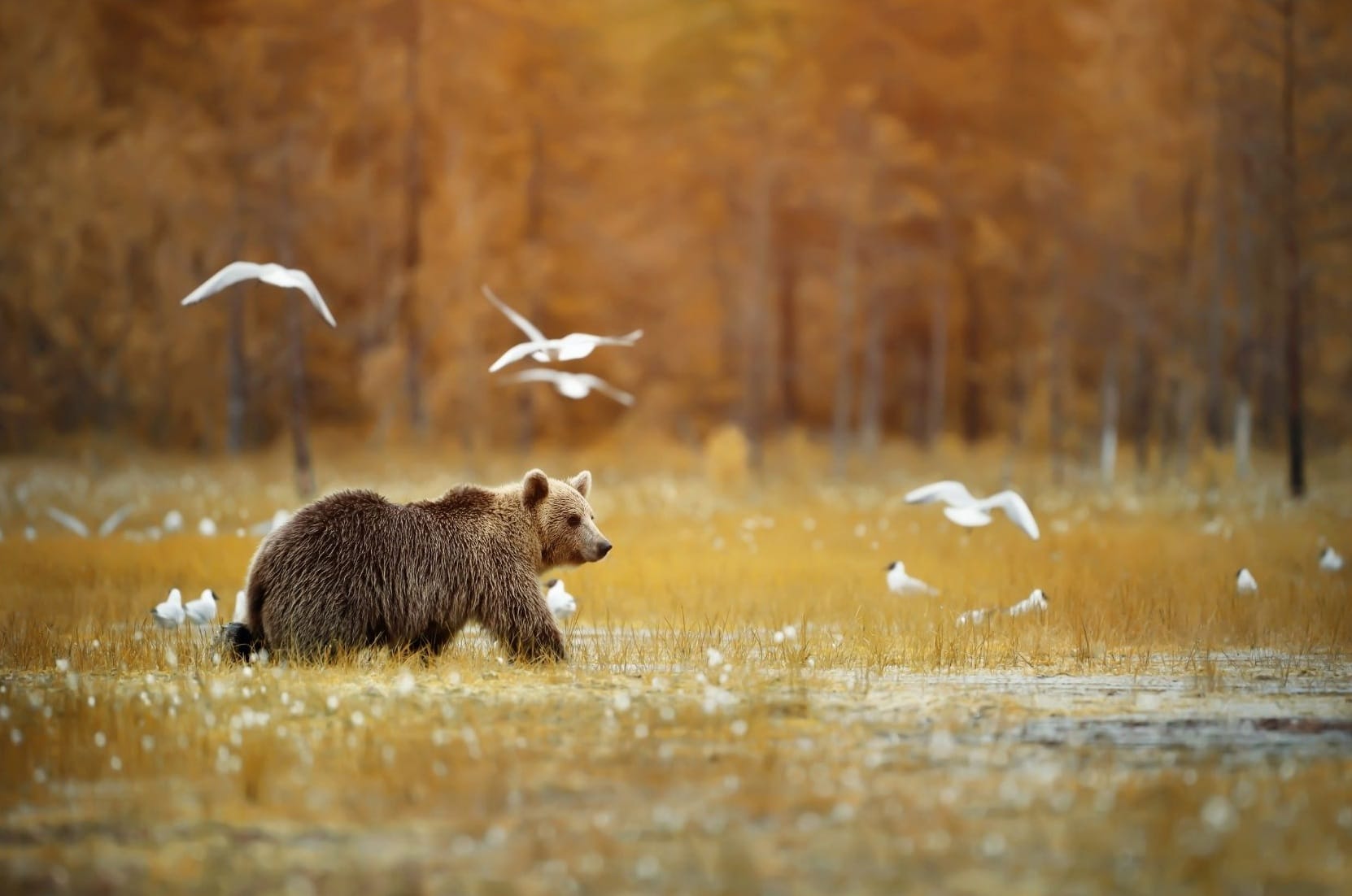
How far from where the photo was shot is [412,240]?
138ft

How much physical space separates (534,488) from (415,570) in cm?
114

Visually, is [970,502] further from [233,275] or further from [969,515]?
[233,275]

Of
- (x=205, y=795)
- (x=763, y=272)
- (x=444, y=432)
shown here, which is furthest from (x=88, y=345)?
(x=205, y=795)

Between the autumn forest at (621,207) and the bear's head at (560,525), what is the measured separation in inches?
1015

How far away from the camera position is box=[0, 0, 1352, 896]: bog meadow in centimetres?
661

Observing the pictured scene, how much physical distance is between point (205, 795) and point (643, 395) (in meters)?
39.1

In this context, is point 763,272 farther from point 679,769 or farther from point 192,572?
point 679,769

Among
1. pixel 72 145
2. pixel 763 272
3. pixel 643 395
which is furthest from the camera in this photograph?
pixel 643 395

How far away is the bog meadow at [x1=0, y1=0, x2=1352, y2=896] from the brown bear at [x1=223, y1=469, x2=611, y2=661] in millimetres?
118

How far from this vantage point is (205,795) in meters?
6.94

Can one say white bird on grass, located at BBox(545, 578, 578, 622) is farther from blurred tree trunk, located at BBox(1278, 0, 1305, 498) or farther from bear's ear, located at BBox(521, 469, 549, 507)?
blurred tree trunk, located at BBox(1278, 0, 1305, 498)

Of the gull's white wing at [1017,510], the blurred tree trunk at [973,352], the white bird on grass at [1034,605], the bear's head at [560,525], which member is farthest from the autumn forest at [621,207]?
the bear's head at [560,525]

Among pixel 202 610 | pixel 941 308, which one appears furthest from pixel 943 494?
pixel 941 308

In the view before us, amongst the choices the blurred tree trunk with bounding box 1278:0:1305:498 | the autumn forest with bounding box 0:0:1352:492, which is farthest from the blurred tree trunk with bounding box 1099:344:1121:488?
the blurred tree trunk with bounding box 1278:0:1305:498
